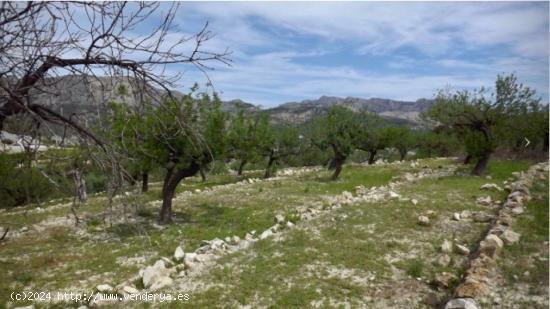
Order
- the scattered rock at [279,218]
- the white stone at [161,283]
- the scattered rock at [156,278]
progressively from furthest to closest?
the scattered rock at [279,218], the scattered rock at [156,278], the white stone at [161,283]

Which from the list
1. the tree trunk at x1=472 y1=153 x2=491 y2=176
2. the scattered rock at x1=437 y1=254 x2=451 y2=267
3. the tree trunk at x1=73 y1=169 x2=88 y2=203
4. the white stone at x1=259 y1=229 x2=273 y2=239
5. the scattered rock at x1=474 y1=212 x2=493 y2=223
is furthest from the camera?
the tree trunk at x1=472 y1=153 x2=491 y2=176

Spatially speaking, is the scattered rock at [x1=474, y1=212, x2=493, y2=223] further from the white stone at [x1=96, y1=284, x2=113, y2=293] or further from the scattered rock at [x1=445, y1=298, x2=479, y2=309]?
the white stone at [x1=96, y1=284, x2=113, y2=293]

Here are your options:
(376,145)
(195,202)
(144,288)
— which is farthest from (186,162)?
(376,145)

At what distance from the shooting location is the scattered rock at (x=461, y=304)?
6.73 m

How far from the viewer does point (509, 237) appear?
994cm

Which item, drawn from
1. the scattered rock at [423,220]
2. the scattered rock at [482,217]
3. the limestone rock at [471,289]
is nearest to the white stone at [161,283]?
the limestone rock at [471,289]

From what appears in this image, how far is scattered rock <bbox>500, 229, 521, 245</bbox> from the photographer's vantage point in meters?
9.80

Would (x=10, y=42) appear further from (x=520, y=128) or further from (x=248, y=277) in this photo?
(x=520, y=128)

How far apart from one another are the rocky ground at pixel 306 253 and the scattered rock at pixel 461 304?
1.04ft

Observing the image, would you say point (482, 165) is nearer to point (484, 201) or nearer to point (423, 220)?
point (484, 201)

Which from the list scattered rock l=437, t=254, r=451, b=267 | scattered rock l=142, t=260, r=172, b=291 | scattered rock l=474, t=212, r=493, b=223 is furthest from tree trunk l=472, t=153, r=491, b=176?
scattered rock l=142, t=260, r=172, b=291

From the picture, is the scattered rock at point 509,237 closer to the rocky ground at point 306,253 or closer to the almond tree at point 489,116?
the rocky ground at point 306,253

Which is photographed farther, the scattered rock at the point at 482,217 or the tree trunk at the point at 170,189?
the tree trunk at the point at 170,189

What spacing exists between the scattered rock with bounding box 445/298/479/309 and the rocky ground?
32 cm
